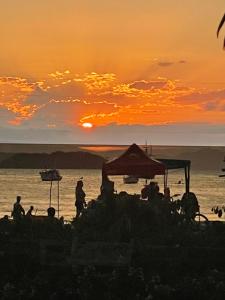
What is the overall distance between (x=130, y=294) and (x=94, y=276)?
1.09 metres

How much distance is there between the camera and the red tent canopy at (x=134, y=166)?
22.0 m

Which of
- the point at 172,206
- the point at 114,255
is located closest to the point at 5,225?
the point at 114,255

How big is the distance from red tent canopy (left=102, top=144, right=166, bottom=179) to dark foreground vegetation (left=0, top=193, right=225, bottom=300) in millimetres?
2023

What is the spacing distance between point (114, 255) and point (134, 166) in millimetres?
6430

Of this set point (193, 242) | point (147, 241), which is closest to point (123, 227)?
point (147, 241)

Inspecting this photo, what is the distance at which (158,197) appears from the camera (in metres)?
21.1

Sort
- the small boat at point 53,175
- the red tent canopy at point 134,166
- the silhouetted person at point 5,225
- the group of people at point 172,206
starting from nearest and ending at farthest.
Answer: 1. the silhouetted person at point 5,225
2. the group of people at point 172,206
3. the red tent canopy at point 134,166
4. the small boat at point 53,175

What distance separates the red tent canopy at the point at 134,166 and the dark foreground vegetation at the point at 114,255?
6.64 feet

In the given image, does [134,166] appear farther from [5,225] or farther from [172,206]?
[5,225]

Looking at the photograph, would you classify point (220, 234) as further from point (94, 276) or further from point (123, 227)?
point (94, 276)

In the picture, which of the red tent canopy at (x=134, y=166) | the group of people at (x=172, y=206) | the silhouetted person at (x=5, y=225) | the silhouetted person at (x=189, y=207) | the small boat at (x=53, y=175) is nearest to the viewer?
the silhouetted person at (x=5, y=225)

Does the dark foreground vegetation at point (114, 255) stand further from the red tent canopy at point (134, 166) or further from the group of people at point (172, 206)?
the red tent canopy at point (134, 166)

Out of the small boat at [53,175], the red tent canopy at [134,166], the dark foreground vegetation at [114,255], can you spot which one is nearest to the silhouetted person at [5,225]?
the dark foreground vegetation at [114,255]

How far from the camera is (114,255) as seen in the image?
52.6 feet
